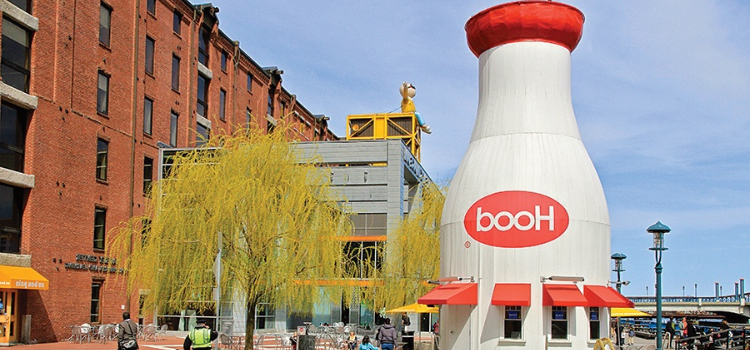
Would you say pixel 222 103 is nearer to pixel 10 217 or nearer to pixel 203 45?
pixel 203 45

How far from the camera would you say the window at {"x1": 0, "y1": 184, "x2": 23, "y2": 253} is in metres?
30.8

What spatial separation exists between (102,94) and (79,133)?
3.11 meters

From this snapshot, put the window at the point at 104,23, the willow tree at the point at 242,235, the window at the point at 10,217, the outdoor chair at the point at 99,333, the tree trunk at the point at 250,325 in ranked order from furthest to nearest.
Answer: the window at the point at 104,23
the outdoor chair at the point at 99,333
the window at the point at 10,217
the tree trunk at the point at 250,325
the willow tree at the point at 242,235

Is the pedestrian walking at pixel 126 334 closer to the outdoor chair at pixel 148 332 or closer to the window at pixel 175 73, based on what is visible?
the outdoor chair at pixel 148 332

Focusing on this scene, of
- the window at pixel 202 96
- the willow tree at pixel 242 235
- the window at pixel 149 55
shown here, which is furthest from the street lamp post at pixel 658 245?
the window at pixel 202 96

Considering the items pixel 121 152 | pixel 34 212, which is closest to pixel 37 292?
pixel 34 212

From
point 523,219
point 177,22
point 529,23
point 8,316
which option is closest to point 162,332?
point 8,316

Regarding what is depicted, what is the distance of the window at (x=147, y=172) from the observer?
4206cm

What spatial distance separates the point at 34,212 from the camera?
32.1m

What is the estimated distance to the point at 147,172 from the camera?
42375mm

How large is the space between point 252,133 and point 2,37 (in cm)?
1133

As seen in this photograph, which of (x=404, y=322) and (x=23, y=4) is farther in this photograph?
(x=404, y=322)

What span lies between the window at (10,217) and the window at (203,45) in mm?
19656

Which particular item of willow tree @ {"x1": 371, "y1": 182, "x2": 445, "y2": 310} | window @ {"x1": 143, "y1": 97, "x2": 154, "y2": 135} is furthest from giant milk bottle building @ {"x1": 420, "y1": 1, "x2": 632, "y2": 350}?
window @ {"x1": 143, "y1": 97, "x2": 154, "y2": 135}
